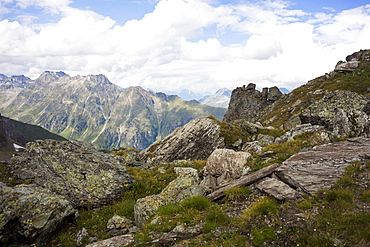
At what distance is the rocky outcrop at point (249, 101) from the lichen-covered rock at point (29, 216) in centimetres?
15089

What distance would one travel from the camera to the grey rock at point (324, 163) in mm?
11781

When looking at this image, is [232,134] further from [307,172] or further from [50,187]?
[50,187]

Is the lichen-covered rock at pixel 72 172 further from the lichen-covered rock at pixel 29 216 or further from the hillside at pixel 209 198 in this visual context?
the lichen-covered rock at pixel 29 216

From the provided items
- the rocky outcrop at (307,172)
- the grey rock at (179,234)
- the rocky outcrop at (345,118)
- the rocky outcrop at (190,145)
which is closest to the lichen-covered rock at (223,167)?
the rocky outcrop at (307,172)

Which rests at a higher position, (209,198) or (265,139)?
(209,198)

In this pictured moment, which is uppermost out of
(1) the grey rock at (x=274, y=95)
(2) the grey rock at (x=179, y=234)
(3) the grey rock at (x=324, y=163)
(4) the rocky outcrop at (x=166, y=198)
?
(1) the grey rock at (x=274, y=95)

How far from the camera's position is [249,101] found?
161 m

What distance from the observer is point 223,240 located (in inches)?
325

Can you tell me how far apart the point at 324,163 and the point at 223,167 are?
7.50 m

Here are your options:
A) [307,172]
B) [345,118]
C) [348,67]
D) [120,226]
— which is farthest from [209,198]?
[348,67]

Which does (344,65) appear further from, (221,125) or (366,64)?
(221,125)

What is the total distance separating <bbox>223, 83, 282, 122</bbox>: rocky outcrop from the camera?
6299 inches

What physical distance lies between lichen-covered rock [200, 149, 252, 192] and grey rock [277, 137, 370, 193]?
12.5ft

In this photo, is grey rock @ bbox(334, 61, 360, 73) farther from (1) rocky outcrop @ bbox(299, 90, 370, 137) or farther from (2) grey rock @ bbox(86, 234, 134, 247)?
(2) grey rock @ bbox(86, 234, 134, 247)
